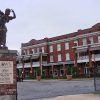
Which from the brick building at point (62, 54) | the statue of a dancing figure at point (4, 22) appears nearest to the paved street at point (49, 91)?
the statue of a dancing figure at point (4, 22)

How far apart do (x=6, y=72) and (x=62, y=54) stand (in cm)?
7002

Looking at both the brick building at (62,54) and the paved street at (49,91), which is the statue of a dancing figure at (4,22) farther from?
the brick building at (62,54)

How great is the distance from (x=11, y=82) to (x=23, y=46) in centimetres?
8612

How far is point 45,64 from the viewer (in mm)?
85312

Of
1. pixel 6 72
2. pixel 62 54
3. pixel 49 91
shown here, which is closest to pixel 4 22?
pixel 6 72

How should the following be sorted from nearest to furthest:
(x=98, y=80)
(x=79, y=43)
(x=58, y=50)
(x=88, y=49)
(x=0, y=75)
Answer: (x=0, y=75) < (x=98, y=80) < (x=88, y=49) < (x=79, y=43) < (x=58, y=50)

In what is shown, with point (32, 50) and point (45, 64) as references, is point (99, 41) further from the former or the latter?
point (32, 50)

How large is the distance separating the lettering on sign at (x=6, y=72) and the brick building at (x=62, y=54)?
5205 cm

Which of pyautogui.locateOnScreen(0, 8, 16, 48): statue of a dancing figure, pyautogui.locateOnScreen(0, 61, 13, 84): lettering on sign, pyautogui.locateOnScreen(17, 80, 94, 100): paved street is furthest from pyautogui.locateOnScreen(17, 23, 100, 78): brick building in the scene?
pyautogui.locateOnScreen(0, 61, 13, 84): lettering on sign

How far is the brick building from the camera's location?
69688 mm

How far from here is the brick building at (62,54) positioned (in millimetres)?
69688

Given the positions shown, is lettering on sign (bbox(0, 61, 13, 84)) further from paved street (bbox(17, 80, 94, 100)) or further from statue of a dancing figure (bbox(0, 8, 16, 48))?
paved street (bbox(17, 80, 94, 100))

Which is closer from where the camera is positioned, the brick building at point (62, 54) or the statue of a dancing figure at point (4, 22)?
the statue of a dancing figure at point (4, 22)

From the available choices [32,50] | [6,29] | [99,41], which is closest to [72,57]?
[99,41]
